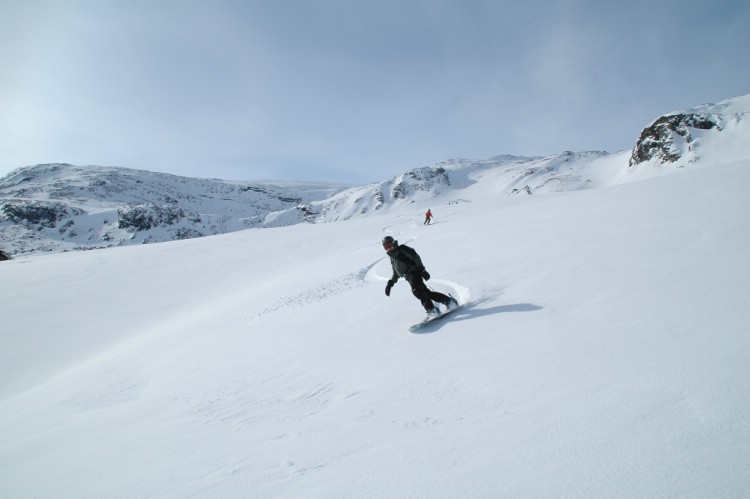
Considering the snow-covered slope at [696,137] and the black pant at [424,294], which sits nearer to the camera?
the black pant at [424,294]

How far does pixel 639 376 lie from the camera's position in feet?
8.95

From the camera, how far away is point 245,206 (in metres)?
200

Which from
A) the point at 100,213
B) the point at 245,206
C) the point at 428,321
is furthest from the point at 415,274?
the point at 245,206

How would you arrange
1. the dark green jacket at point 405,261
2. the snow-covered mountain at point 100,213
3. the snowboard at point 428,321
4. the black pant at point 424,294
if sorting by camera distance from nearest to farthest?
the snowboard at point 428,321 → the black pant at point 424,294 → the dark green jacket at point 405,261 → the snow-covered mountain at point 100,213

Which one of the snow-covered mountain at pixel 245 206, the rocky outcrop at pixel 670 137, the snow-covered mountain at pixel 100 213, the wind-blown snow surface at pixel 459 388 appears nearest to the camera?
the wind-blown snow surface at pixel 459 388

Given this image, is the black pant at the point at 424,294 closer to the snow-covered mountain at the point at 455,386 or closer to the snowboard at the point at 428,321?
the snowboard at the point at 428,321

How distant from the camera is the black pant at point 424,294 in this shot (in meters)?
5.63

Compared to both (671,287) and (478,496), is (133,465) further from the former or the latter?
(671,287)

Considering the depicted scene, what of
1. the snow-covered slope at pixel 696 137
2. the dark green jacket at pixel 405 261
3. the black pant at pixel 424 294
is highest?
the snow-covered slope at pixel 696 137

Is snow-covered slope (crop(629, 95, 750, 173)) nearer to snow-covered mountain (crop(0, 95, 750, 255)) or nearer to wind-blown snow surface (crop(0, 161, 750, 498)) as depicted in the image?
snow-covered mountain (crop(0, 95, 750, 255))

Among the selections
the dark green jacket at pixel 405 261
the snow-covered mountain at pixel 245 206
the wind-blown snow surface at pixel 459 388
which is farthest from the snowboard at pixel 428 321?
the snow-covered mountain at pixel 245 206

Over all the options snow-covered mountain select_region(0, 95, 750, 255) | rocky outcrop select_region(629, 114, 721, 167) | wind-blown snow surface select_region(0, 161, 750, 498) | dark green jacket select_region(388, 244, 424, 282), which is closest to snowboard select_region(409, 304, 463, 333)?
wind-blown snow surface select_region(0, 161, 750, 498)

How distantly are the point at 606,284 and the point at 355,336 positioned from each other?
3868 millimetres

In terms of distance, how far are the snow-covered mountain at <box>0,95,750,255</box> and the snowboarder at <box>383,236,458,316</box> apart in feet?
289
